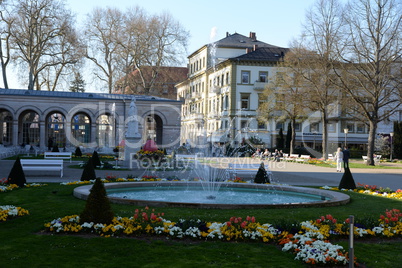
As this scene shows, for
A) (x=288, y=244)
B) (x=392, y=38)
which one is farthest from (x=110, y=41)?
(x=288, y=244)

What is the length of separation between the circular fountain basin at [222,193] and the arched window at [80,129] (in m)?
28.9

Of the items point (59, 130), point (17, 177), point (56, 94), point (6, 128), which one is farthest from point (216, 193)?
point (6, 128)

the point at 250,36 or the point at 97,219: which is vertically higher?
the point at 250,36

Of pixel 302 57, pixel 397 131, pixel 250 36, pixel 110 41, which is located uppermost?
pixel 250 36

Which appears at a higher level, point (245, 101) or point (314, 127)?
point (245, 101)

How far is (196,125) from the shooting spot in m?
72.9

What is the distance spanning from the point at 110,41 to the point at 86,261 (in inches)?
1899

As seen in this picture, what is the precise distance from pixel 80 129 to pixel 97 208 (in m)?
35.7

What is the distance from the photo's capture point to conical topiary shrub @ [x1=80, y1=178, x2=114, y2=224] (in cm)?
812

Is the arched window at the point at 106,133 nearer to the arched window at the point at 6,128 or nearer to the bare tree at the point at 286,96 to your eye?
the arched window at the point at 6,128

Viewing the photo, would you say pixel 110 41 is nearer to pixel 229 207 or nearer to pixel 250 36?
pixel 250 36

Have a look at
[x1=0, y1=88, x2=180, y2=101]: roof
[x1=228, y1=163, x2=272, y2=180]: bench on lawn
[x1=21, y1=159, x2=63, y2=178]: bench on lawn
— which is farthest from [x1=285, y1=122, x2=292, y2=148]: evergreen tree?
[x1=21, y1=159, x2=63, y2=178]: bench on lawn

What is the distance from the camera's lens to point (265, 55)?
2274 inches

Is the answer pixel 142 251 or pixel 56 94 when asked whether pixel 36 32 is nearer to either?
pixel 56 94
